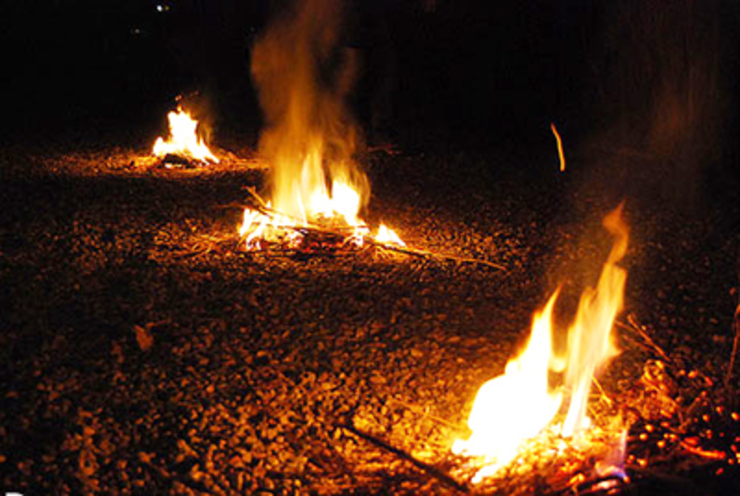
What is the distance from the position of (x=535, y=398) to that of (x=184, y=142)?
24.7 ft

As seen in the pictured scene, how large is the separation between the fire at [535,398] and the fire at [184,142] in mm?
6980

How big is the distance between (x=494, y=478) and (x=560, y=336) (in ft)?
6.08

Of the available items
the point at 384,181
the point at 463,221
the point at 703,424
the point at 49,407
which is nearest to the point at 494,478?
the point at 703,424

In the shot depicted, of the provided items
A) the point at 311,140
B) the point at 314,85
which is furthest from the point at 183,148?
the point at 311,140

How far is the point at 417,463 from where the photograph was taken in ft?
9.83

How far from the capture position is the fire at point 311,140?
6.27 meters

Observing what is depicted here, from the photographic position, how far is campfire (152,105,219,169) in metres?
9.25

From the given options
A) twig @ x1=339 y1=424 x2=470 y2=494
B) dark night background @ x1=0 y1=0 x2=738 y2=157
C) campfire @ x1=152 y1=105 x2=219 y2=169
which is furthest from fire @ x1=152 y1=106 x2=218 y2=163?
twig @ x1=339 y1=424 x2=470 y2=494

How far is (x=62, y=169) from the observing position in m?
8.90

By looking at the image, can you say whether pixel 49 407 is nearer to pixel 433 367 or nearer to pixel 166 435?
pixel 166 435

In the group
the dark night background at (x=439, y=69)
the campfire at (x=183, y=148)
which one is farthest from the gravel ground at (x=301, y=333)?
the dark night background at (x=439, y=69)

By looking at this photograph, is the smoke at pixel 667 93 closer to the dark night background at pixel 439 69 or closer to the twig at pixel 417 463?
the dark night background at pixel 439 69

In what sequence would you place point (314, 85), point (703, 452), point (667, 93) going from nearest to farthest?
point (703, 452)
point (667, 93)
point (314, 85)

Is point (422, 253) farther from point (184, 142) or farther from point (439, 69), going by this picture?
point (439, 69)
